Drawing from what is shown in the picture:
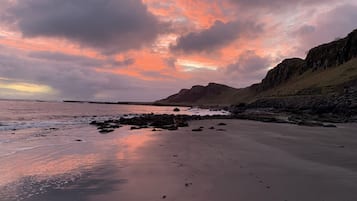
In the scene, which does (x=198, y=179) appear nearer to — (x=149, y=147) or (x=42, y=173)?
(x=42, y=173)

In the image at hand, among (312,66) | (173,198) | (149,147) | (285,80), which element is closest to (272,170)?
(173,198)

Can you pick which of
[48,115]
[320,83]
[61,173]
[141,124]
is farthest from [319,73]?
[61,173]

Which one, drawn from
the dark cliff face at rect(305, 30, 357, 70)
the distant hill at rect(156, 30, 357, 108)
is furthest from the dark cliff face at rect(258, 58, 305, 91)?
the dark cliff face at rect(305, 30, 357, 70)

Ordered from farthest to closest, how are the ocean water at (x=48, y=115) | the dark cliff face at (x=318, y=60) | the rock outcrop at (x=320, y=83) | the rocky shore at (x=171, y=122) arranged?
1. the dark cliff face at (x=318, y=60)
2. the rock outcrop at (x=320, y=83)
3. the ocean water at (x=48, y=115)
4. the rocky shore at (x=171, y=122)

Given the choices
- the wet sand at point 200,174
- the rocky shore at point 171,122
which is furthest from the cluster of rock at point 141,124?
the wet sand at point 200,174

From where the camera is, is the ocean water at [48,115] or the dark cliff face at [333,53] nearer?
the ocean water at [48,115]

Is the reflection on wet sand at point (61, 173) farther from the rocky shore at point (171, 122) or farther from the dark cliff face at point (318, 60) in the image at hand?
the dark cliff face at point (318, 60)

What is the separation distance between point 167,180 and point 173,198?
1.54 m

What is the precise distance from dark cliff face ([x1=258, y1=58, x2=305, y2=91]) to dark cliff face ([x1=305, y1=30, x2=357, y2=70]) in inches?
372

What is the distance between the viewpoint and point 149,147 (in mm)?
14305

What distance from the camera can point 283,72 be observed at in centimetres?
13588

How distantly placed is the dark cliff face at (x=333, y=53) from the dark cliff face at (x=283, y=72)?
9.44 m

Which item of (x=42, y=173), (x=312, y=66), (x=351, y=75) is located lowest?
(x=42, y=173)

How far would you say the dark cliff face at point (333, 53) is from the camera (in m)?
89.0
